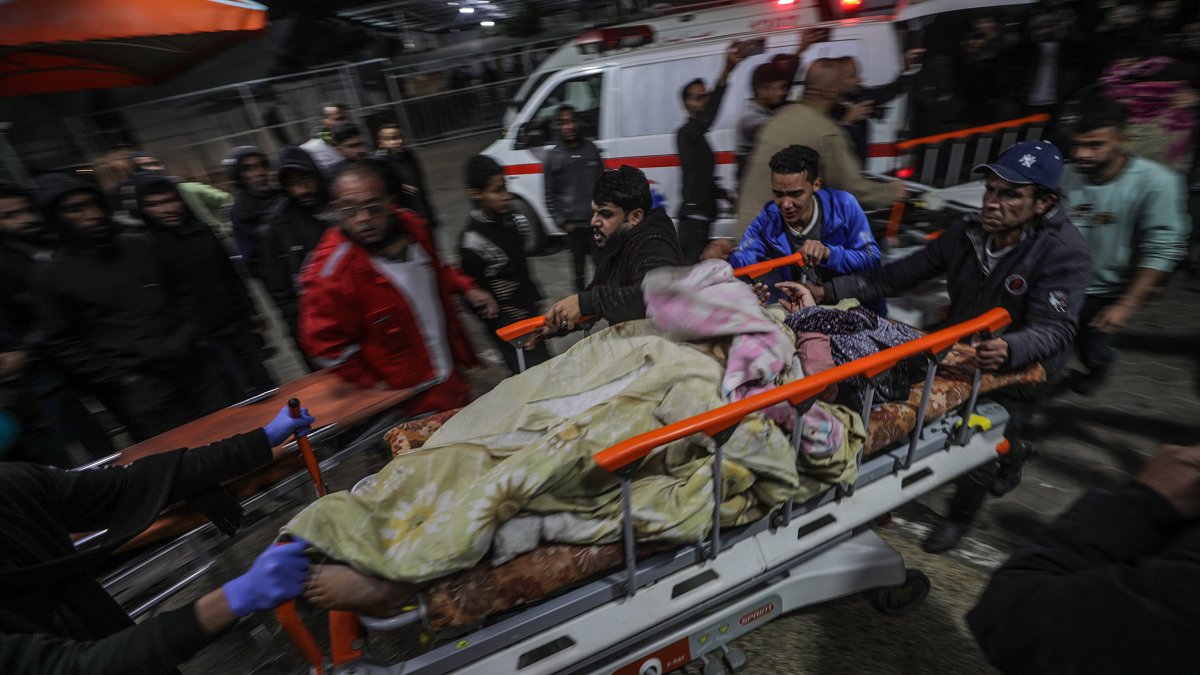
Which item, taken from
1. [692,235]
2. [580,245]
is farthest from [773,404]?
[580,245]

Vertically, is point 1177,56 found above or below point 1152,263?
above

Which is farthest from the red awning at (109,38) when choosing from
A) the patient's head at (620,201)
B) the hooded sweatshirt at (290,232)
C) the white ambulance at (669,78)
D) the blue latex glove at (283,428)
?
the patient's head at (620,201)

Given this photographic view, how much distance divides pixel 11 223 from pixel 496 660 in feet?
11.0

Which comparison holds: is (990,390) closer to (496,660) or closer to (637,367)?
(637,367)

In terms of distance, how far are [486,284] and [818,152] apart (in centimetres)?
216

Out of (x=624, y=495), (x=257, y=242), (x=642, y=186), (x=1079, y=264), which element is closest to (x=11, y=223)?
(x=257, y=242)

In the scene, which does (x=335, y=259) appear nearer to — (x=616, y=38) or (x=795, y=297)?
(x=795, y=297)

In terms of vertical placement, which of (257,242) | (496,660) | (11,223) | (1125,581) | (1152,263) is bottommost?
(496,660)

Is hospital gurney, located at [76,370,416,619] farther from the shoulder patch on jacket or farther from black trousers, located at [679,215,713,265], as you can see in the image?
black trousers, located at [679,215,713,265]

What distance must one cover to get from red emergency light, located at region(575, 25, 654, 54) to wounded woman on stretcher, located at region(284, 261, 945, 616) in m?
4.02

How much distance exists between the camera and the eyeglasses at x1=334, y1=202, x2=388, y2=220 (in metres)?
2.18

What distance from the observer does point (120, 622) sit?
4.68 feet

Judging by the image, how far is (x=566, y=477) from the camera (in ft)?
4.91

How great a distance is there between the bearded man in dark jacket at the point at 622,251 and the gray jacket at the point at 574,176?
1.92m
